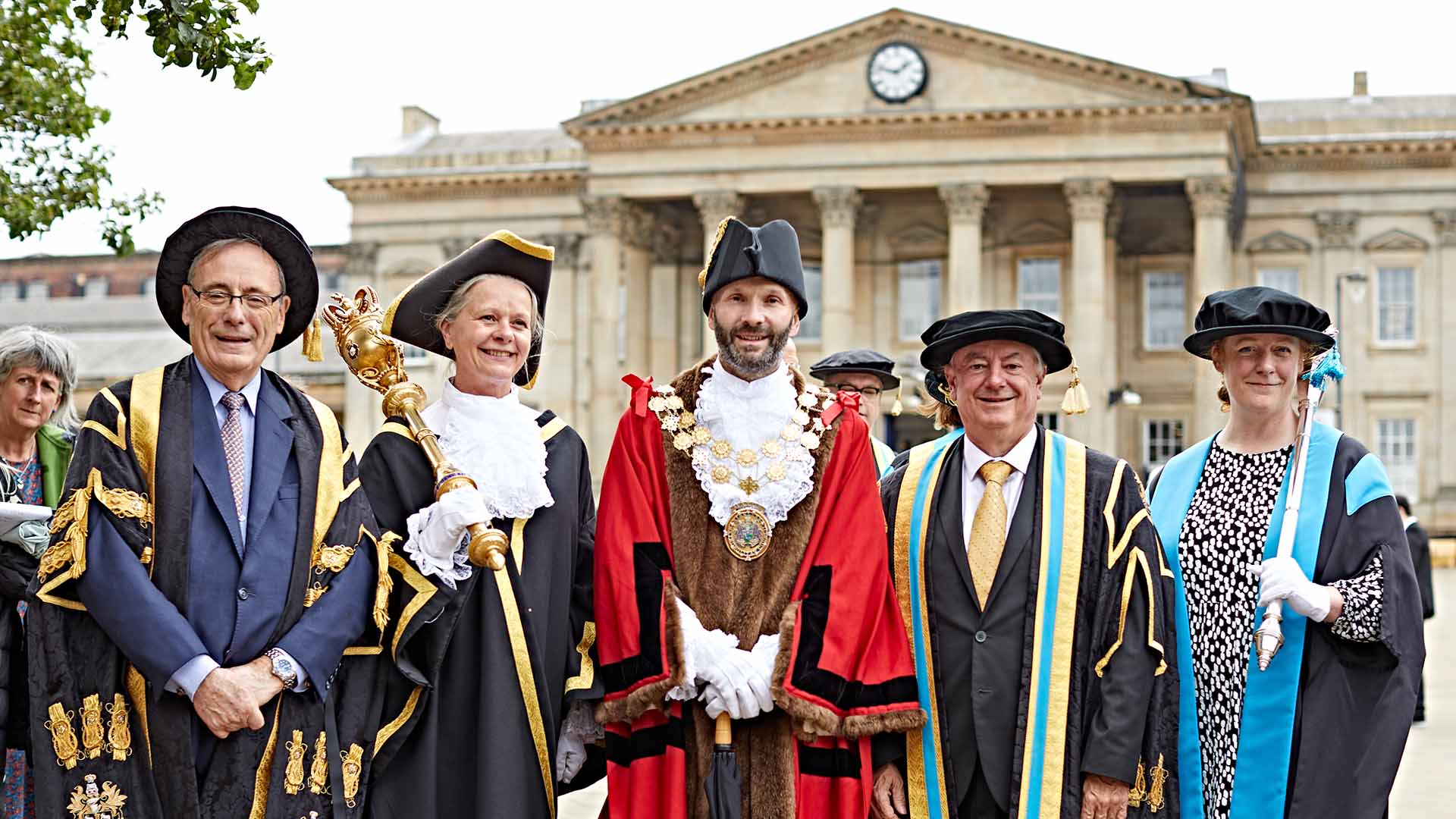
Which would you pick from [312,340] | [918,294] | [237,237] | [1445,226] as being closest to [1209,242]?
[1445,226]

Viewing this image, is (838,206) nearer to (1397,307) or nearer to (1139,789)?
(1397,307)

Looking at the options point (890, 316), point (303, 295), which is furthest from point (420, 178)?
point (303, 295)

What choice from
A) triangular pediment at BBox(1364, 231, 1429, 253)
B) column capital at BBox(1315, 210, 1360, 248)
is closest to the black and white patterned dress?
column capital at BBox(1315, 210, 1360, 248)

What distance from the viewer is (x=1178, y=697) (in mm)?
5078

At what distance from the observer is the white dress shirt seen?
16.9 ft

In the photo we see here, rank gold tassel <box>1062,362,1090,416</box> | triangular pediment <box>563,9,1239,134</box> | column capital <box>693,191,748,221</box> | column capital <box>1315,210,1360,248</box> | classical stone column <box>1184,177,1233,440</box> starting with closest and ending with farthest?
gold tassel <box>1062,362,1090,416</box>, classical stone column <box>1184,177,1233,440</box>, triangular pediment <box>563,9,1239,134</box>, column capital <box>1315,210,1360,248</box>, column capital <box>693,191,748,221</box>

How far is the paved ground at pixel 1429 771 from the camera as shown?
978 cm

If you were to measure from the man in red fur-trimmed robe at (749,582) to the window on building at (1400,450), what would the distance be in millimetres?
42330

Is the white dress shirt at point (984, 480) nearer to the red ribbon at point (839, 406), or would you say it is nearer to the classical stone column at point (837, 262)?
the red ribbon at point (839, 406)

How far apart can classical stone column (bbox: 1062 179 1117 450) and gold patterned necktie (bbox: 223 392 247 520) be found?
122 ft

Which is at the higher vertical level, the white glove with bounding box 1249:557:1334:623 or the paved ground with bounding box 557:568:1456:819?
the white glove with bounding box 1249:557:1334:623

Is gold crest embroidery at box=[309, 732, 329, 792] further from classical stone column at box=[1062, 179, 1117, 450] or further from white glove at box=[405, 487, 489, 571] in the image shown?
classical stone column at box=[1062, 179, 1117, 450]

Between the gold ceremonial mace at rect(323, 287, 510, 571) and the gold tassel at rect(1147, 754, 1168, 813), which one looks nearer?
the gold tassel at rect(1147, 754, 1168, 813)

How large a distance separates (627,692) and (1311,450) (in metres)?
2.51
